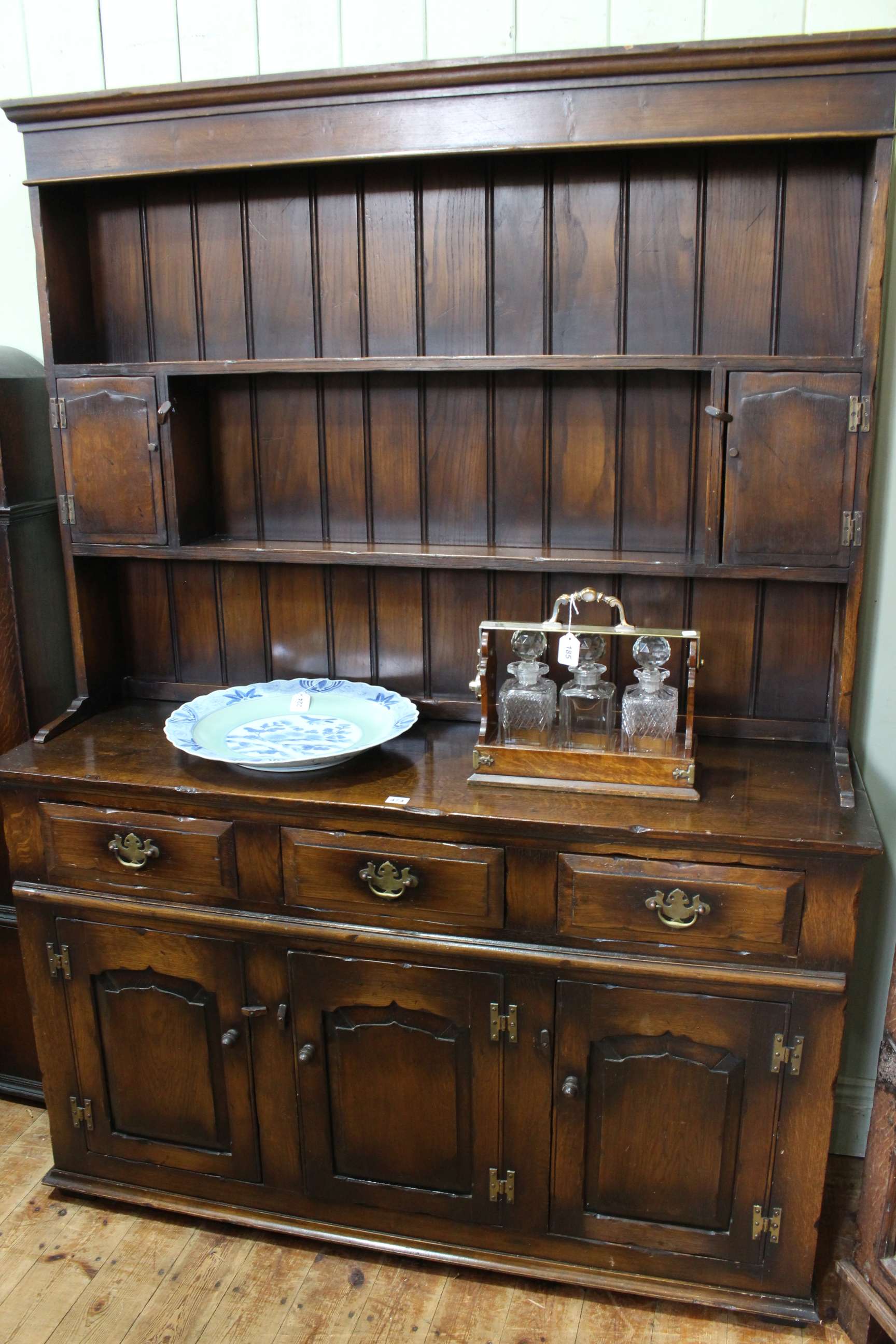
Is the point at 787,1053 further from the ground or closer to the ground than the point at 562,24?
closer to the ground

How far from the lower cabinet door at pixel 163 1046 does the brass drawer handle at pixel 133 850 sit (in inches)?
5.4

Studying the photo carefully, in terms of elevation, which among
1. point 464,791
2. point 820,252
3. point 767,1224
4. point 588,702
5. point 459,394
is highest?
point 820,252

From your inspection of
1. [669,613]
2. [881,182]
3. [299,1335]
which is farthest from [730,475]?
[299,1335]

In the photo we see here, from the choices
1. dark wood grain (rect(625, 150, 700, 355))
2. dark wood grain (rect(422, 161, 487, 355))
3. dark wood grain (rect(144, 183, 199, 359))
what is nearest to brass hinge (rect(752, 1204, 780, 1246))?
dark wood grain (rect(625, 150, 700, 355))

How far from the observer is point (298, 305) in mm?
2266

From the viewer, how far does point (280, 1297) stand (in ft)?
6.82

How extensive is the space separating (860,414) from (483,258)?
763mm

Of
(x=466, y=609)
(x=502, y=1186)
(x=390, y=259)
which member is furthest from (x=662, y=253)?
(x=502, y=1186)

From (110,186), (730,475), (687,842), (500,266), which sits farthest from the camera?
(110,186)

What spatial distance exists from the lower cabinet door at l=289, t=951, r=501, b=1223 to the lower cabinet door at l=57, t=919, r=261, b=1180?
0.14 metres

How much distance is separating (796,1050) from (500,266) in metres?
1.50

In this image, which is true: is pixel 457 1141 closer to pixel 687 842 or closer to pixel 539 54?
pixel 687 842

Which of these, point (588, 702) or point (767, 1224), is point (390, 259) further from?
point (767, 1224)

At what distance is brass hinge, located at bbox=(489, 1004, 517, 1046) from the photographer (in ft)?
6.42
